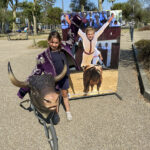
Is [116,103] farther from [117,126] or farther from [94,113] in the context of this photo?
[117,126]

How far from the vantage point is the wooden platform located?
4407mm

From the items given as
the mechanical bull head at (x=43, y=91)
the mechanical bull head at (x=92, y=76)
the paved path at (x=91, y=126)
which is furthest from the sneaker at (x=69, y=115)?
the mechanical bull head at (x=43, y=91)

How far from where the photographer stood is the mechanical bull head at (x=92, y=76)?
438 cm

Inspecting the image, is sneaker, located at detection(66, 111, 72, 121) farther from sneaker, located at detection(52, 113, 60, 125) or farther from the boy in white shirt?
the boy in white shirt

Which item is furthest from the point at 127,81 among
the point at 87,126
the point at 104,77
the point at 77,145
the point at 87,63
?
the point at 77,145

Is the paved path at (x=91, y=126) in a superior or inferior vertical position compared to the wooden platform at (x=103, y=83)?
inferior

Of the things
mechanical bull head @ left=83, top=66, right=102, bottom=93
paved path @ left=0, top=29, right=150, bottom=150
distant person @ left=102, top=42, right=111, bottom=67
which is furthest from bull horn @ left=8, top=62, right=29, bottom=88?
distant person @ left=102, top=42, right=111, bottom=67

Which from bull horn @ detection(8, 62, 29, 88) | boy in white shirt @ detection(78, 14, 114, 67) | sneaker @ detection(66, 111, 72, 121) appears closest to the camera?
bull horn @ detection(8, 62, 29, 88)

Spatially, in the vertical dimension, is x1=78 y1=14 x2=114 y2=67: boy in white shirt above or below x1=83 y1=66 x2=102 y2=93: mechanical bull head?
above

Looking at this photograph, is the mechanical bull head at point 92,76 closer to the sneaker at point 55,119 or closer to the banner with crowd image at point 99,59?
the banner with crowd image at point 99,59

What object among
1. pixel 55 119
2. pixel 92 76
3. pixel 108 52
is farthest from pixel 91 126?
pixel 108 52

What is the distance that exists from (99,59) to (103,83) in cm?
66

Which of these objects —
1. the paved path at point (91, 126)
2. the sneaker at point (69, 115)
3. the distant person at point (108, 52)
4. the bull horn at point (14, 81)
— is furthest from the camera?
the distant person at point (108, 52)

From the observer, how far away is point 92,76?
4422mm
